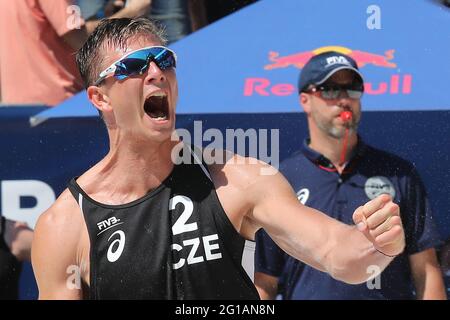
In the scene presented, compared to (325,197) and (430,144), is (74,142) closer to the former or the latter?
(325,197)

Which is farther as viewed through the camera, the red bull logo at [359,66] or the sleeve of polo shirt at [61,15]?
the sleeve of polo shirt at [61,15]

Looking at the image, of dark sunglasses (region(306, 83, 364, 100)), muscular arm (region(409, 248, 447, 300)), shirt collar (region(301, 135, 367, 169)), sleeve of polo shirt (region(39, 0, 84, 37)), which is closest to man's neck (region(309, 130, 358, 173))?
shirt collar (region(301, 135, 367, 169))

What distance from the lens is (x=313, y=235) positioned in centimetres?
270

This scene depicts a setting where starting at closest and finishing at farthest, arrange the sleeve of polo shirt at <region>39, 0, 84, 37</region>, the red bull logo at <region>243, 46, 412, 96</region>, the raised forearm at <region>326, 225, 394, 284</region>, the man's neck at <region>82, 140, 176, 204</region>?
1. the raised forearm at <region>326, 225, 394, 284</region>
2. the man's neck at <region>82, 140, 176, 204</region>
3. the red bull logo at <region>243, 46, 412, 96</region>
4. the sleeve of polo shirt at <region>39, 0, 84, 37</region>

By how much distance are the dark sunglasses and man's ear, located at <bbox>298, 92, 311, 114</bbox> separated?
28 mm

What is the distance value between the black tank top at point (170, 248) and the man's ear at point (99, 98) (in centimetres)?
33

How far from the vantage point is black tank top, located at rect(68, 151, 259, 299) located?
2760mm

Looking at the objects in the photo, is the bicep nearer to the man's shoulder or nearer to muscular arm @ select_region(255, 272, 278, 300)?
the man's shoulder

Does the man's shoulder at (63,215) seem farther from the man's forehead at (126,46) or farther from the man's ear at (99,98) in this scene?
the man's forehead at (126,46)

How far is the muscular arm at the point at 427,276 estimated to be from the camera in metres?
3.47

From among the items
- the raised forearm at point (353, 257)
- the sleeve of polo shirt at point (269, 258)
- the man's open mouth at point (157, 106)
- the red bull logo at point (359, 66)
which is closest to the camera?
the raised forearm at point (353, 257)

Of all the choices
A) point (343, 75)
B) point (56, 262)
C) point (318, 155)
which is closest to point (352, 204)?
point (318, 155)

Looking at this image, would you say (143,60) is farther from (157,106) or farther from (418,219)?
(418,219)

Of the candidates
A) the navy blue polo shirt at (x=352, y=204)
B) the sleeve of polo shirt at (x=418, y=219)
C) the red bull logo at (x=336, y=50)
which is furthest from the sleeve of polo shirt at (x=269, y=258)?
the red bull logo at (x=336, y=50)
